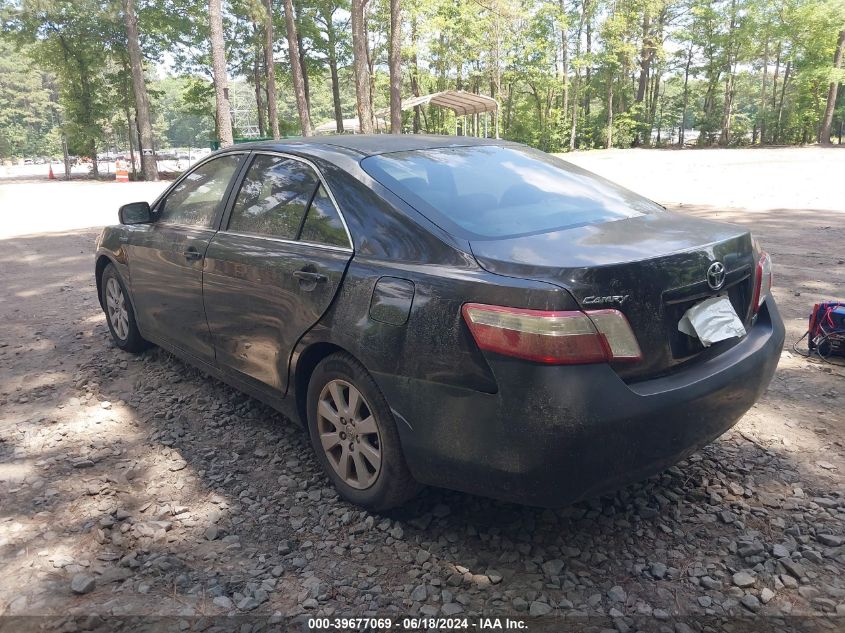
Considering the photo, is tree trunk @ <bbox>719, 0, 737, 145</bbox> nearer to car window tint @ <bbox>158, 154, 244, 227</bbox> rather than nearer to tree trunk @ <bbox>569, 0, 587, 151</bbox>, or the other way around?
tree trunk @ <bbox>569, 0, 587, 151</bbox>

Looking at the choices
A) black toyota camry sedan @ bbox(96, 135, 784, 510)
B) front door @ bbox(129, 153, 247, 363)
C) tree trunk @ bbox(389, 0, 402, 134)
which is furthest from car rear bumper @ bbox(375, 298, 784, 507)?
tree trunk @ bbox(389, 0, 402, 134)

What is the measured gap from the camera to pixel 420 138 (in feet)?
11.7

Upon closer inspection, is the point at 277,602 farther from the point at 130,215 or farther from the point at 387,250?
the point at 130,215

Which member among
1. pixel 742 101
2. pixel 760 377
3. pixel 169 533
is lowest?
pixel 169 533

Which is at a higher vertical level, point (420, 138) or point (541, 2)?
point (541, 2)

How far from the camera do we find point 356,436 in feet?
9.11

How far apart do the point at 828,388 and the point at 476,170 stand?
269 centimetres

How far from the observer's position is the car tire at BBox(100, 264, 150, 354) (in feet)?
16.0

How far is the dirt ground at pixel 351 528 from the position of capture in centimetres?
234

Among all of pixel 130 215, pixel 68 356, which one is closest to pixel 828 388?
pixel 130 215

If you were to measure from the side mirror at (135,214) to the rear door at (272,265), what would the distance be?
1.04 metres

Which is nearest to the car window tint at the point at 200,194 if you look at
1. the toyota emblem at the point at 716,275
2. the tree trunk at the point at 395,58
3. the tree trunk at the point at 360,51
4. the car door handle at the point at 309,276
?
the car door handle at the point at 309,276

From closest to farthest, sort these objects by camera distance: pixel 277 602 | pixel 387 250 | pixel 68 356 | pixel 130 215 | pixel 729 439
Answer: pixel 277 602 → pixel 387 250 → pixel 729 439 → pixel 130 215 → pixel 68 356

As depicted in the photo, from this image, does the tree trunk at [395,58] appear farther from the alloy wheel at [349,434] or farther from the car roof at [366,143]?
the alloy wheel at [349,434]
